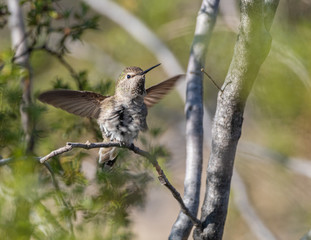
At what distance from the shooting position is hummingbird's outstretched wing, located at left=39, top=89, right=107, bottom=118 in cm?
212

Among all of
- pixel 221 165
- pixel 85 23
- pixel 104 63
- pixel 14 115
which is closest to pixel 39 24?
pixel 85 23

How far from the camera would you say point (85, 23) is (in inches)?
104

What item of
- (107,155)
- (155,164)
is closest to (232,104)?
(155,164)

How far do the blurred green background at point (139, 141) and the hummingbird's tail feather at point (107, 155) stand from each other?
0.10 m

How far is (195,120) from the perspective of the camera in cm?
217

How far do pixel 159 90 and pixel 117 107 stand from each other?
378 mm

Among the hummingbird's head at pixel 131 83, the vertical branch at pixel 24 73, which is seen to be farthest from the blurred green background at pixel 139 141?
the hummingbird's head at pixel 131 83

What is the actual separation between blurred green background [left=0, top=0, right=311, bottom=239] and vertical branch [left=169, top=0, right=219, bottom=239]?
0.66ft

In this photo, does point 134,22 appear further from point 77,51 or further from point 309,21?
point 309,21

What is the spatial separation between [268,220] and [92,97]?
293 centimetres

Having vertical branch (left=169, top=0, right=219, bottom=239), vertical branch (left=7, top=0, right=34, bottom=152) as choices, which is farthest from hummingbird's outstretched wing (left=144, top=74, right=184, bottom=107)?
vertical branch (left=7, top=0, right=34, bottom=152)

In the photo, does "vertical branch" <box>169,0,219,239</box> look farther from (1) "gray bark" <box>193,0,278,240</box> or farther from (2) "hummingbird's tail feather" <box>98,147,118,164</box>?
(2) "hummingbird's tail feather" <box>98,147,118,164</box>

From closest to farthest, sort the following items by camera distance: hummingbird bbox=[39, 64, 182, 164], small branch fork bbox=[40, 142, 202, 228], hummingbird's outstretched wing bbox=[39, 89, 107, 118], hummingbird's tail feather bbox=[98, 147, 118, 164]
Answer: small branch fork bbox=[40, 142, 202, 228] → hummingbird's outstretched wing bbox=[39, 89, 107, 118] → hummingbird bbox=[39, 64, 182, 164] → hummingbird's tail feather bbox=[98, 147, 118, 164]

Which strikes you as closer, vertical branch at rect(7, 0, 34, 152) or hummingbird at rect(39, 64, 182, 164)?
hummingbird at rect(39, 64, 182, 164)
